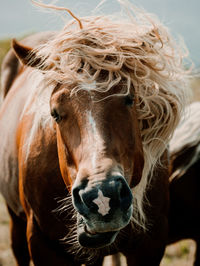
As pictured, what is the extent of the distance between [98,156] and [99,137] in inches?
4.2

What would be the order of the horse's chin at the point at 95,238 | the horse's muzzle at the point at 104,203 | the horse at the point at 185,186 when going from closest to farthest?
the horse's muzzle at the point at 104,203
the horse's chin at the point at 95,238
the horse at the point at 185,186

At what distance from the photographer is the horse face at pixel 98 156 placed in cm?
168

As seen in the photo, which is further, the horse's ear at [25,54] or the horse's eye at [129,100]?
the horse's ear at [25,54]

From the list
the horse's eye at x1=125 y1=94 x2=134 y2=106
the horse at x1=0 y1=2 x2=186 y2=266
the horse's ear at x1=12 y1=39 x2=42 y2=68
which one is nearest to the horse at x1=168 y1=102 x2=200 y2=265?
the horse at x1=0 y1=2 x2=186 y2=266

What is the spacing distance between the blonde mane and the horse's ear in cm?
4

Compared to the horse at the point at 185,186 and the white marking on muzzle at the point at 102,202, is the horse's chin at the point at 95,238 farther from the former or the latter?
the horse at the point at 185,186

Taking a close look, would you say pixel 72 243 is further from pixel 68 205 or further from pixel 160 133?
pixel 160 133

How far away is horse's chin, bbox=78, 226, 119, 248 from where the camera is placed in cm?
191

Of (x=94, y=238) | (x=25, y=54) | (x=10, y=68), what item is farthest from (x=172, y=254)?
(x=25, y=54)

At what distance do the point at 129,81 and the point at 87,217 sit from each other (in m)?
0.78

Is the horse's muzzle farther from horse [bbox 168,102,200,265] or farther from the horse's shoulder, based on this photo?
the horse's shoulder

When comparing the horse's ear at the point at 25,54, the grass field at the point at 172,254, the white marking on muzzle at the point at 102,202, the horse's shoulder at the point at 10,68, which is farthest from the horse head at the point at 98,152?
the grass field at the point at 172,254

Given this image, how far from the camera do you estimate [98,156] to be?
5.69 feet

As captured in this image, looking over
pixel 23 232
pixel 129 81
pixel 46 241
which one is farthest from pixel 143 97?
pixel 23 232
